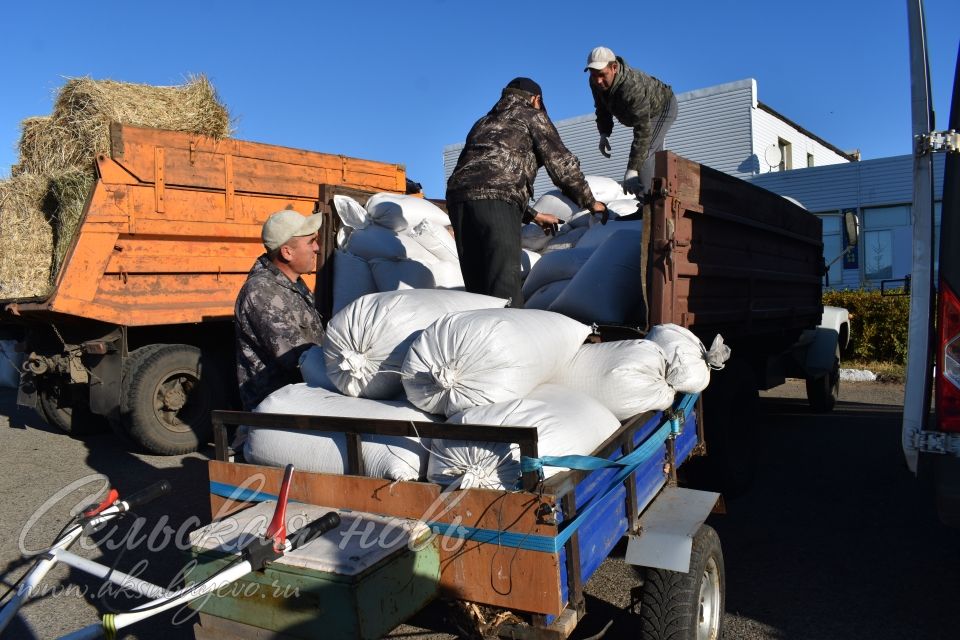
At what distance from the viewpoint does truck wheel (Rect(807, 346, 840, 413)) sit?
25.5ft

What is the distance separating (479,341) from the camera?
241cm

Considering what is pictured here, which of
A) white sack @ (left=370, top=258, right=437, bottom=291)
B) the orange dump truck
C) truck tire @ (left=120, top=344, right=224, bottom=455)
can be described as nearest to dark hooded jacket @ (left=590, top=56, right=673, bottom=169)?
white sack @ (left=370, top=258, right=437, bottom=291)

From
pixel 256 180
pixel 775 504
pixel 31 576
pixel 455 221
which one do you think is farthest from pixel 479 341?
pixel 256 180

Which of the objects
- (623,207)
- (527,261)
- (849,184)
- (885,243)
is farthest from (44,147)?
(885,243)

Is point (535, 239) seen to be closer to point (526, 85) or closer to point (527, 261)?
point (527, 261)

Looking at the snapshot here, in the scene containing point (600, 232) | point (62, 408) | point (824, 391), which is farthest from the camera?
point (824, 391)

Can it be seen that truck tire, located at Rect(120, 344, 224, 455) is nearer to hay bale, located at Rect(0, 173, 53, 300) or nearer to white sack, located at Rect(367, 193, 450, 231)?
hay bale, located at Rect(0, 173, 53, 300)

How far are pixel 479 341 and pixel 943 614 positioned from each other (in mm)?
2463

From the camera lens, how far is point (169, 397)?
20.7 feet

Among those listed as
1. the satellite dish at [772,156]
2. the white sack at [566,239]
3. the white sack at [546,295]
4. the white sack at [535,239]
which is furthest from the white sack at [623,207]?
the satellite dish at [772,156]

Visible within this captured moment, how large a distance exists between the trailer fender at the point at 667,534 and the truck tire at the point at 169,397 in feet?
15.1

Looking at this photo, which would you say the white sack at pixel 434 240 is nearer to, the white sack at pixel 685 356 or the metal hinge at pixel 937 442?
the white sack at pixel 685 356

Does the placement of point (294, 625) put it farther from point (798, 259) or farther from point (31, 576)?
point (798, 259)

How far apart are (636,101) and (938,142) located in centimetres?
290
